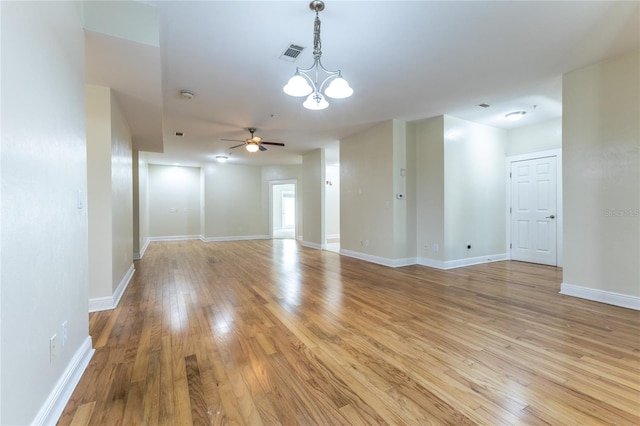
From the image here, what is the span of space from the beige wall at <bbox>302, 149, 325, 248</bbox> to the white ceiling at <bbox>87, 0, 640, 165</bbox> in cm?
294

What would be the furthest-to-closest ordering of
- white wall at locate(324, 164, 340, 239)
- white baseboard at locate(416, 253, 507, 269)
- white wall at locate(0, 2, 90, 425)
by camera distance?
white wall at locate(324, 164, 340, 239) < white baseboard at locate(416, 253, 507, 269) < white wall at locate(0, 2, 90, 425)

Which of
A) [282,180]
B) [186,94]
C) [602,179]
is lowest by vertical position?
[602,179]

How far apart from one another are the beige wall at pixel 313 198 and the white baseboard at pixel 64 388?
586 centimetres

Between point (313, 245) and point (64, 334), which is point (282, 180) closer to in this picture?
point (313, 245)

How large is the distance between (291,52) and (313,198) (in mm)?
5292

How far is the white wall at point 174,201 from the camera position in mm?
9883

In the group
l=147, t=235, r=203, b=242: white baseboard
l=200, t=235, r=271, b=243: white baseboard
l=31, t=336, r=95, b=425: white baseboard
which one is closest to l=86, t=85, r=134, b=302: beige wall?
l=31, t=336, r=95, b=425: white baseboard

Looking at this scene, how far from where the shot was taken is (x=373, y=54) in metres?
2.92

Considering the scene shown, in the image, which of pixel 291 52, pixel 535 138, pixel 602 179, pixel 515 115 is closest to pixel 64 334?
pixel 291 52

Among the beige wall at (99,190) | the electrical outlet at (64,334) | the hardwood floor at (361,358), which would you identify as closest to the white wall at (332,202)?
the hardwood floor at (361,358)

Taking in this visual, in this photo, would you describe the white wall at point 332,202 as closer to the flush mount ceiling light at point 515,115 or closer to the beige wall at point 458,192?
the beige wall at point 458,192

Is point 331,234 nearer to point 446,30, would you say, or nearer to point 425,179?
point 425,179

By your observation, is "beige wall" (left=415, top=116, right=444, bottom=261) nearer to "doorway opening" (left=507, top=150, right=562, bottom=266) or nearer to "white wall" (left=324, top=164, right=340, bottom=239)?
"doorway opening" (left=507, top=150, right=562, bottom=266)

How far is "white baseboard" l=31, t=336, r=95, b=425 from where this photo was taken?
138 centimetres
